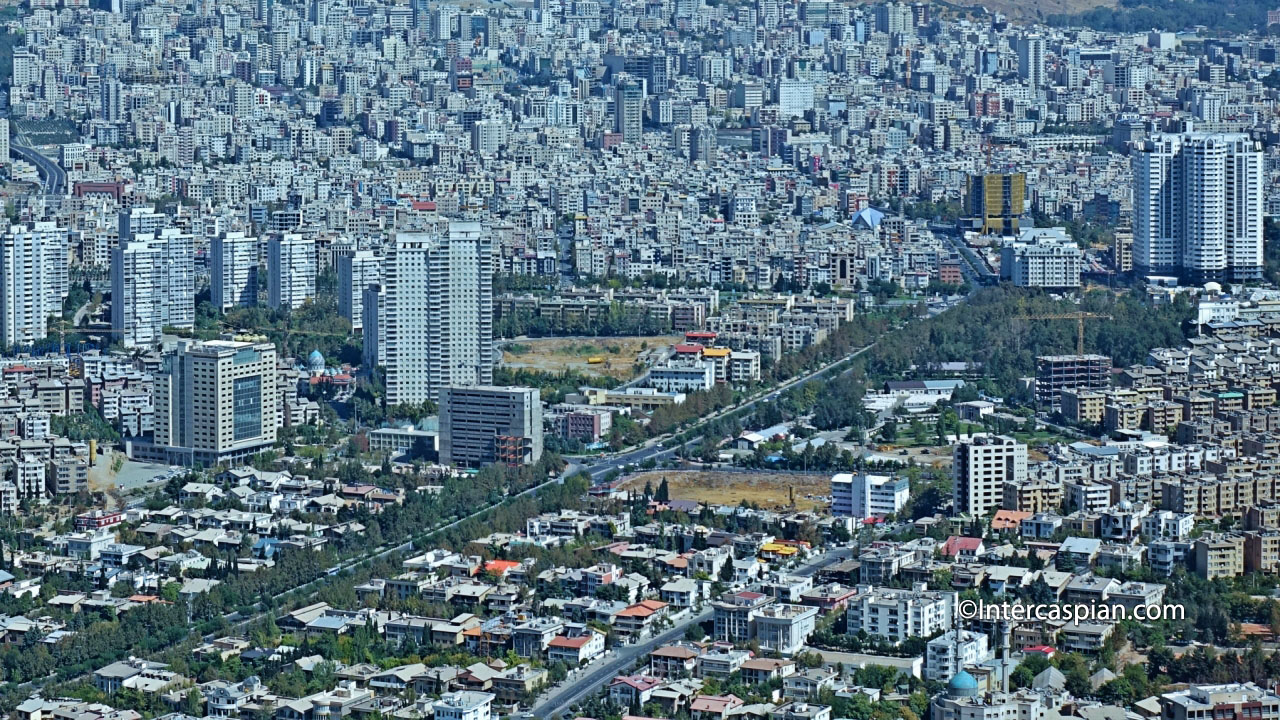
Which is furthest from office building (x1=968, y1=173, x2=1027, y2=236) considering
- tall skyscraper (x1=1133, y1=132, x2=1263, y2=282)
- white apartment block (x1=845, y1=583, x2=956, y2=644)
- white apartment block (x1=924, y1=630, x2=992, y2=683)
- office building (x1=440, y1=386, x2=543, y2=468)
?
white apartment block (x1=924, y1=630, x2=992, y2=683)

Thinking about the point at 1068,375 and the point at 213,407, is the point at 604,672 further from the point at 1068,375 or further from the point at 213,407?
the point at 1068,375

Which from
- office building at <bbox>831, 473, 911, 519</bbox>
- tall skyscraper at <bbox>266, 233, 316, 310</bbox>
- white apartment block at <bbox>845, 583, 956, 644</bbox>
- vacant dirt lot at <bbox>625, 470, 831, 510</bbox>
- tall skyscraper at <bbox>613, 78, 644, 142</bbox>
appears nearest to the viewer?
white apartment block at <bbox>845, 583, 956, 644</bbox>

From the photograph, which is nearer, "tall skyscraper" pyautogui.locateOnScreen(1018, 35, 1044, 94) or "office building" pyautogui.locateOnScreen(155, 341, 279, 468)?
"office building" pyautogui.locateOnScreen(155, 341, 279, 468)

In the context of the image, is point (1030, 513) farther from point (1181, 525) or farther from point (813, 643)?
point (813, 643)

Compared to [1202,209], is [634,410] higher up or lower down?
lower down

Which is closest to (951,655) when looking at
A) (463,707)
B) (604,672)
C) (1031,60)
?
(604,672)

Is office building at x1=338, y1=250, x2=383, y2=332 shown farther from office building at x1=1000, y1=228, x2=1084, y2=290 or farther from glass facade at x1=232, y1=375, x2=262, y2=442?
office building at x1=1000, y1=228, x2=1084, y2=290

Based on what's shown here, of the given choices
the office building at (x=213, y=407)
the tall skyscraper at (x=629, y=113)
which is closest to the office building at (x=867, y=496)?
the office building at (x=213, y=407)

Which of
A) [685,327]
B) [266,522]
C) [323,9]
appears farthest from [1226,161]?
[323,9]
